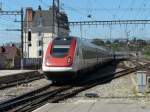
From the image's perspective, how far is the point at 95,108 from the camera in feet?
54.5

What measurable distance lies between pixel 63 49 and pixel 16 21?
39.8 m

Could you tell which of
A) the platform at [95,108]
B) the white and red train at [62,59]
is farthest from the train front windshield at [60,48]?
the platform at [95,108]

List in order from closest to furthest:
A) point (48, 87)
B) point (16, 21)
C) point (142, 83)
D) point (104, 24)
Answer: point (142, 83) → point (48, 87) → point (104, 24) → point (16, 21)

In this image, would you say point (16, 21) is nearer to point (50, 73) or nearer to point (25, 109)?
point (50, 73)

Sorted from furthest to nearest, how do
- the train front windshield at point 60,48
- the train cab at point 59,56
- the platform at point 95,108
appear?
1. the train front windshield at point 60,48
2. the train cab at point 59,56
3. the platform at point 95,108

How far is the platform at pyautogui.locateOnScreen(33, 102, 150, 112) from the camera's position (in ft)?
52.8

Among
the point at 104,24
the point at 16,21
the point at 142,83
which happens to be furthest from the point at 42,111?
the point at 16,21

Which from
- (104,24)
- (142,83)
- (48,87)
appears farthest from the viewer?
(104,24)

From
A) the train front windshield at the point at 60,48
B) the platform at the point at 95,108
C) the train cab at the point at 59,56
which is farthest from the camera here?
the train front windshield at the point at 60,48

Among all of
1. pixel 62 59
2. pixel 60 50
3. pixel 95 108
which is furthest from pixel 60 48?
pixel 95 108

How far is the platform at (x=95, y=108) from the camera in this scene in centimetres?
1608

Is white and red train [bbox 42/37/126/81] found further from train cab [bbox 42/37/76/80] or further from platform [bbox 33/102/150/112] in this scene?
platform [bbox 33/102/150/112]

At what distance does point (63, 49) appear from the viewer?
2964 centimetres

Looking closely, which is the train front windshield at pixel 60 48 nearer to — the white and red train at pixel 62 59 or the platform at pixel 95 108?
the white and red train at pixel 62 59
